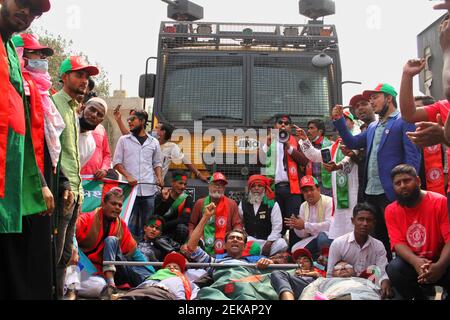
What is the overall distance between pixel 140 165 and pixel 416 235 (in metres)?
3.46

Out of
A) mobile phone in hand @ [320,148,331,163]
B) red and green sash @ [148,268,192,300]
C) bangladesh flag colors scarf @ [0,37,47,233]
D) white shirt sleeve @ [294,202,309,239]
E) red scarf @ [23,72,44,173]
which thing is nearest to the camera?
bangladesh flag colors scarf @ [0,37,47,233]

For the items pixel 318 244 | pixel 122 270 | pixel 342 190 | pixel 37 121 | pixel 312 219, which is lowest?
pixel 122 270

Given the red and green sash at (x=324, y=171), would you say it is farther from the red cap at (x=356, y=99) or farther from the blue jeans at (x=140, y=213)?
the blue jeans at (x=140, y=213)

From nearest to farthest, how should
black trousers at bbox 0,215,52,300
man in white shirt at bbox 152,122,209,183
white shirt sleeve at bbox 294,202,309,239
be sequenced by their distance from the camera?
black trousers at bbox 0,215,52,300
white shirt sleeve at bbox 294,202,309,239
man in white shirt at bbox 152,122,209,183

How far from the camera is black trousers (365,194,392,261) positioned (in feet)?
17.6

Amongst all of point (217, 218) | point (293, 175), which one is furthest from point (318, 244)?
point (217, 218)

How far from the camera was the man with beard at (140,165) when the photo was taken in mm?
7035

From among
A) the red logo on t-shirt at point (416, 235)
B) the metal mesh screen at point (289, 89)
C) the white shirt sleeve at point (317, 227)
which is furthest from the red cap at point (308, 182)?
the red logo on t-shirt at point (416, 235)

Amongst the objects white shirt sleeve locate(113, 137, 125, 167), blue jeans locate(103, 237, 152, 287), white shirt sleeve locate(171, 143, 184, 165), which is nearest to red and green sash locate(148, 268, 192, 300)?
blue jeans locate(103, 237, 152, 287)

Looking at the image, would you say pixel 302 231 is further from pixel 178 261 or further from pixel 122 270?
pixel 122 270

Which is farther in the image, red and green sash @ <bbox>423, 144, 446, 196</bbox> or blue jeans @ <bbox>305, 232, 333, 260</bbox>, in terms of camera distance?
blue jeans @ <bbox>305, 232, 333, 260</bbox>

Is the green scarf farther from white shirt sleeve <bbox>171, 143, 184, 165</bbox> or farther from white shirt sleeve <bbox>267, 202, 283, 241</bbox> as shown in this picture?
white shirt sleeve <bbox>171, 143, 184, 165</bbox>

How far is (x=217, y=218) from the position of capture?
22.9ft

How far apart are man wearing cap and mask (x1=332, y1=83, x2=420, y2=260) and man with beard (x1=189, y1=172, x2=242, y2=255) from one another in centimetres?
184
